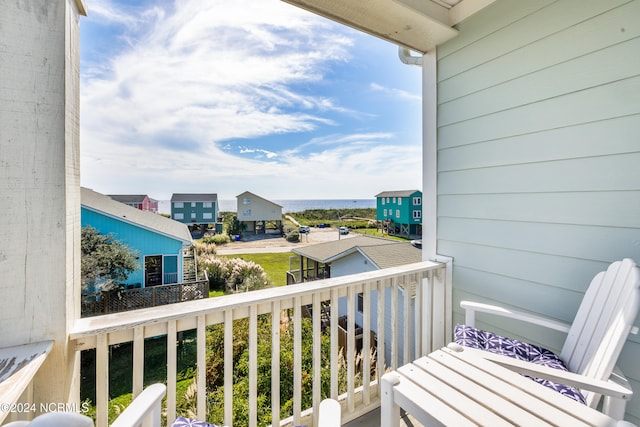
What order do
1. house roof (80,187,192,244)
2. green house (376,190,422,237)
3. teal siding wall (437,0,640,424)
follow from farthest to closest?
green house (376,190,422,237) < house roof (80,187,192,244) < teal siding wall (437,0,640,424)

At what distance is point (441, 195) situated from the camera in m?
2.21

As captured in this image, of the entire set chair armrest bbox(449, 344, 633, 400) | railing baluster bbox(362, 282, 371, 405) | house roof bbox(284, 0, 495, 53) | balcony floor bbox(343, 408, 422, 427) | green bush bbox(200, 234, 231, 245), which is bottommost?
balcony floor bbox(343, 408, 422, 427)

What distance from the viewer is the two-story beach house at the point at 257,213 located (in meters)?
4.25

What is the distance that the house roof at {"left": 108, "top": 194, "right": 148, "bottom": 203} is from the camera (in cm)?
293

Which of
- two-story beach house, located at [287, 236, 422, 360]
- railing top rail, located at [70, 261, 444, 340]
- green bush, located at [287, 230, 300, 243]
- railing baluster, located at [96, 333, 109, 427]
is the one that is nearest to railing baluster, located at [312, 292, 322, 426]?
railing top rail, located at [70, 261, 444, 340]

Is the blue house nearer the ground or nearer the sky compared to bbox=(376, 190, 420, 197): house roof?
nearer the ground

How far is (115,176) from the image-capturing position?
2.97 meters

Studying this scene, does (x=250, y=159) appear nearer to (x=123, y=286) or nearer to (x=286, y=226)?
(x=286, y=226)

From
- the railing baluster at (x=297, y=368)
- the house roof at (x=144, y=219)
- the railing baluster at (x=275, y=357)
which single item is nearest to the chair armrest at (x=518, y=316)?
the railing baluster at (x=297, y=368)

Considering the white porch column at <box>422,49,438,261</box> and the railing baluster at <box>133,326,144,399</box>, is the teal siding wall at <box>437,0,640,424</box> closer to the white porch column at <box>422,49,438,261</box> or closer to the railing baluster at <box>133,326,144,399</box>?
the white porch column at <box>422,49,438,261</box>

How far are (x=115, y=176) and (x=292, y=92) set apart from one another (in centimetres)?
349

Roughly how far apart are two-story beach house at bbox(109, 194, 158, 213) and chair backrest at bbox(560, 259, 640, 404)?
149 inches

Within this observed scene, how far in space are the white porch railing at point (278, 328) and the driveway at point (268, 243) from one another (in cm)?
252

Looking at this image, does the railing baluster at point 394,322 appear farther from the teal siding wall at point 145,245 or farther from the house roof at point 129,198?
the house roof at point 129,198
